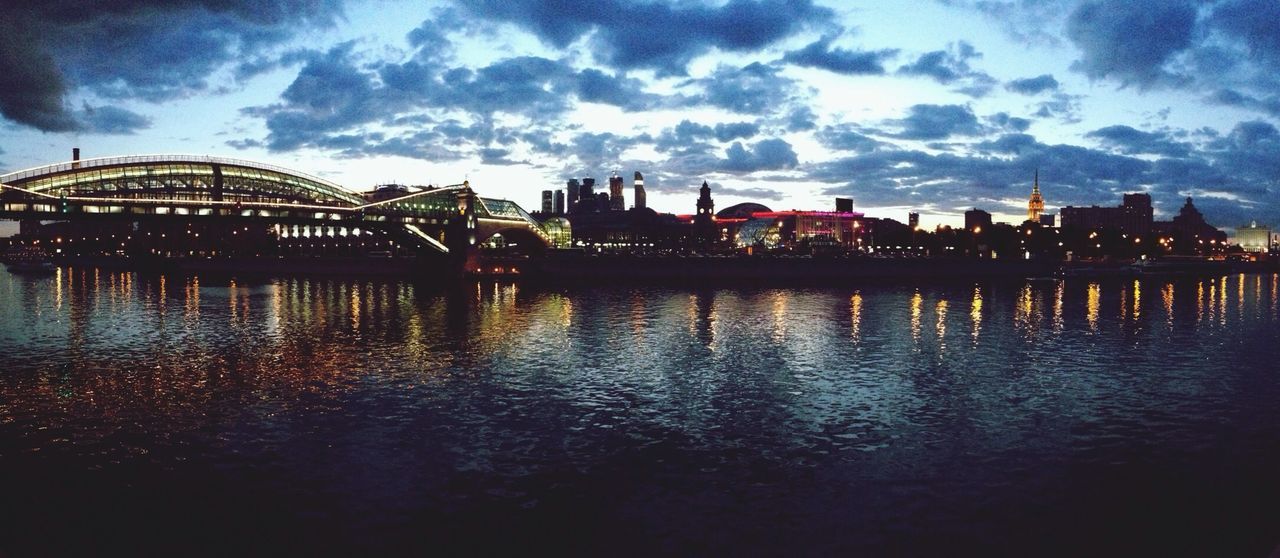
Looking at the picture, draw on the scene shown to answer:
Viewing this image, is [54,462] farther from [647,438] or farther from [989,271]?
[989,271]

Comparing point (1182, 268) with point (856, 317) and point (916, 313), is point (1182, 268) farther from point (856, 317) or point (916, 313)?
point (856, 317)

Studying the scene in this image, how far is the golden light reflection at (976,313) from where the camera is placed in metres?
36.3

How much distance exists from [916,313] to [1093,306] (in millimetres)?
15467

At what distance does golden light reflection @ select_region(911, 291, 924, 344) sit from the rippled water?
0.52 m

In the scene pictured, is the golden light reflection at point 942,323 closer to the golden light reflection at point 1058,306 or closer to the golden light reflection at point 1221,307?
the golden light reflection at point 1058,306

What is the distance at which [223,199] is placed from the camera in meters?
74.1

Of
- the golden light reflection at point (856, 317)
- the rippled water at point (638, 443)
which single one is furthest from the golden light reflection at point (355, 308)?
the golden light reflection at point (856, 317)

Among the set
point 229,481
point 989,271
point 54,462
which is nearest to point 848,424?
point 229,481

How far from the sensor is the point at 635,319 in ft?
135

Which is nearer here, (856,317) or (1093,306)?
(856,317)

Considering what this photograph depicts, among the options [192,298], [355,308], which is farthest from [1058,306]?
[192,298]

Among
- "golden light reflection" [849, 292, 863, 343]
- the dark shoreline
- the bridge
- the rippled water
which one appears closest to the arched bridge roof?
the bridge

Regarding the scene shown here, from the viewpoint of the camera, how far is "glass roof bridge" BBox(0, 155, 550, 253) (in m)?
63.5

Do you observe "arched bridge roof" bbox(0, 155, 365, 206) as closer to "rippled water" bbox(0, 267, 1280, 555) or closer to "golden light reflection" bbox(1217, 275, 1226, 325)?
"rippled water" bbox(0, 267, 1280, 555)
